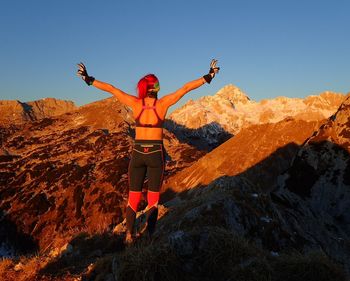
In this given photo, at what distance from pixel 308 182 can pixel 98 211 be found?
51457mm

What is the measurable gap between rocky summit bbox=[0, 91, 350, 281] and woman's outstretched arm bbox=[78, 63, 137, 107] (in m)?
2.96

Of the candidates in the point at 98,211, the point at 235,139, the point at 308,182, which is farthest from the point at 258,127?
the point at 308,182

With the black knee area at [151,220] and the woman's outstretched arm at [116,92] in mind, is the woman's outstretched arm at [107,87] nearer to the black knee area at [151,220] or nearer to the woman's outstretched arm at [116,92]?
the woman's outstretched arm at [116,92]

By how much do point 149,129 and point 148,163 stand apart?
28.9 inches

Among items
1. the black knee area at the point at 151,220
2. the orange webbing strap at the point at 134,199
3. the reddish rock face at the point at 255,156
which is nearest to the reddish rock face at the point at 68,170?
the reddish rock face at the point at 255,156

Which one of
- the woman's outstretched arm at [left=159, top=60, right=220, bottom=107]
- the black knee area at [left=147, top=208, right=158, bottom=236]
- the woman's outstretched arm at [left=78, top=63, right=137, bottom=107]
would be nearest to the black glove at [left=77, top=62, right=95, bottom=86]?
the woman's outstretched arm at [left=78, top=63, right=137, bottom=107]

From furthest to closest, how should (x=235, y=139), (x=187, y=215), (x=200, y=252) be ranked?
(x=235, y=139), (x=187, y=215), (x=200, y=252)

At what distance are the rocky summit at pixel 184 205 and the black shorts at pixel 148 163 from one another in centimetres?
122

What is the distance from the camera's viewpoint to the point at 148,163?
8.27m

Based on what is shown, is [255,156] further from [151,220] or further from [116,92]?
[116,92]

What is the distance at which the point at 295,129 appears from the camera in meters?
84.0

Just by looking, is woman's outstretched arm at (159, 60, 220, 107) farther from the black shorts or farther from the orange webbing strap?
the orange webbing strap

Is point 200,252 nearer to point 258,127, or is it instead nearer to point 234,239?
point 234,239

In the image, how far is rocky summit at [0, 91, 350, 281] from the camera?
5949 millimetres
